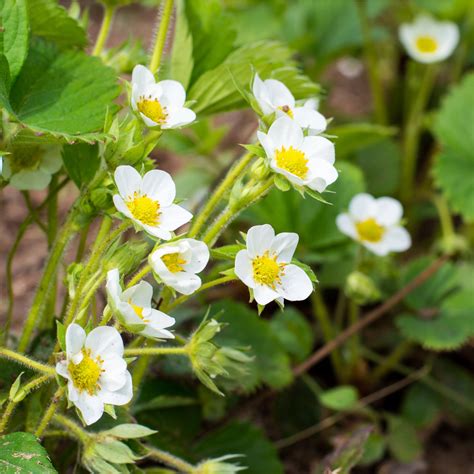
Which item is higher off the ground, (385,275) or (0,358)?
(0,358)

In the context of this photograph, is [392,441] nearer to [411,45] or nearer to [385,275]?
[385,275]

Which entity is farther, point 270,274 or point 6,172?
point 6,172

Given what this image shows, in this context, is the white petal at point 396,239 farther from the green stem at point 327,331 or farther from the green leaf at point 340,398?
the green leaf at point 340,398

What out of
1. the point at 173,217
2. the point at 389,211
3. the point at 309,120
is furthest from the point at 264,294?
the point at 389,211

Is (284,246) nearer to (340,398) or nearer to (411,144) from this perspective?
(340,398)

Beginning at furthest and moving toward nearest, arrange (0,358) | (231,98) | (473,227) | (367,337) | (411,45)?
(411,45), (473,227), (367,337), (231,98), (0,358)

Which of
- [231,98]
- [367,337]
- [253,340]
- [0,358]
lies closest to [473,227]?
[367,337]

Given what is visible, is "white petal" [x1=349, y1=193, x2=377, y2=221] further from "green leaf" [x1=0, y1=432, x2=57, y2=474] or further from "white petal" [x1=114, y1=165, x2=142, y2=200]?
"green leaf" [x1=0, y1=432, x2=57, y2=474]
